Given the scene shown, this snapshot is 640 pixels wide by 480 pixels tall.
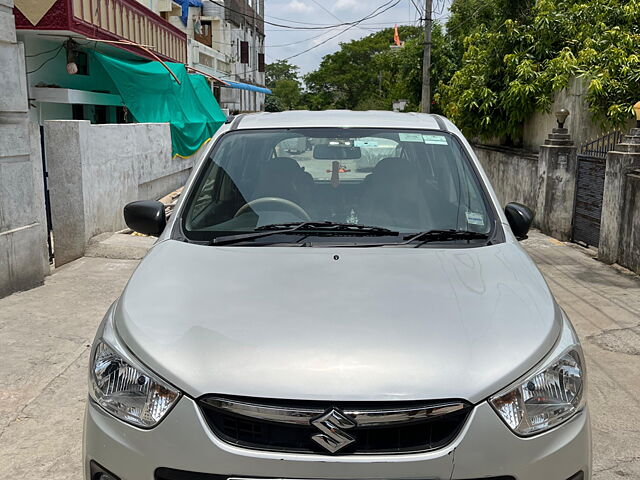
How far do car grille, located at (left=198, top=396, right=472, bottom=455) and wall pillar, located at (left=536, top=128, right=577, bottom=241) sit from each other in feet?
31.7

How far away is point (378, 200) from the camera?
346 centimetres

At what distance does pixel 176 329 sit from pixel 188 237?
0.91 m

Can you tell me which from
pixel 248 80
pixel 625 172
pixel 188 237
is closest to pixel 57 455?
pixel 188 237

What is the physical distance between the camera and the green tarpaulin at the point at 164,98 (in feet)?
45.8

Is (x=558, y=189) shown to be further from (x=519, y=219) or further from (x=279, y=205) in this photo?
(x=279, y=205)

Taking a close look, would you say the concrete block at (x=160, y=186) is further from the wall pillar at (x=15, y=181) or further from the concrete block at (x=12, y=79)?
the concrete block at (x=12, y=79)

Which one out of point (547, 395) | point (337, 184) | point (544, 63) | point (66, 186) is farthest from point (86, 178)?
point (544, 63)

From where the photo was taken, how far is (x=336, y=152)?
377 centimetres

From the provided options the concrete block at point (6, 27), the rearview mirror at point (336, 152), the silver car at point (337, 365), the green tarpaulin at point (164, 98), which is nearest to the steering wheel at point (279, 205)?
the silver car at point (337, 365)

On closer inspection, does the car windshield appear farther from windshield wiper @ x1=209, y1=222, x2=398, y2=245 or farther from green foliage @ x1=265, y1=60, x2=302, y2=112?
green foliage @ x1=265, y1=60, x2=302, y2=112

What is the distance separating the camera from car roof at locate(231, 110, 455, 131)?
12.6 feet

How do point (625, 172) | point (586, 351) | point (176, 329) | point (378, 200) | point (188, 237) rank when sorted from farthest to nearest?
point (625, 172) < point (586, 351) < point (378, 200) < point (188, 237) < point (176, 329)

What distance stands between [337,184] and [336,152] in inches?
8.7

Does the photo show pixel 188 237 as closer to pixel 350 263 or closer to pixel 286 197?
pixel 286 197
